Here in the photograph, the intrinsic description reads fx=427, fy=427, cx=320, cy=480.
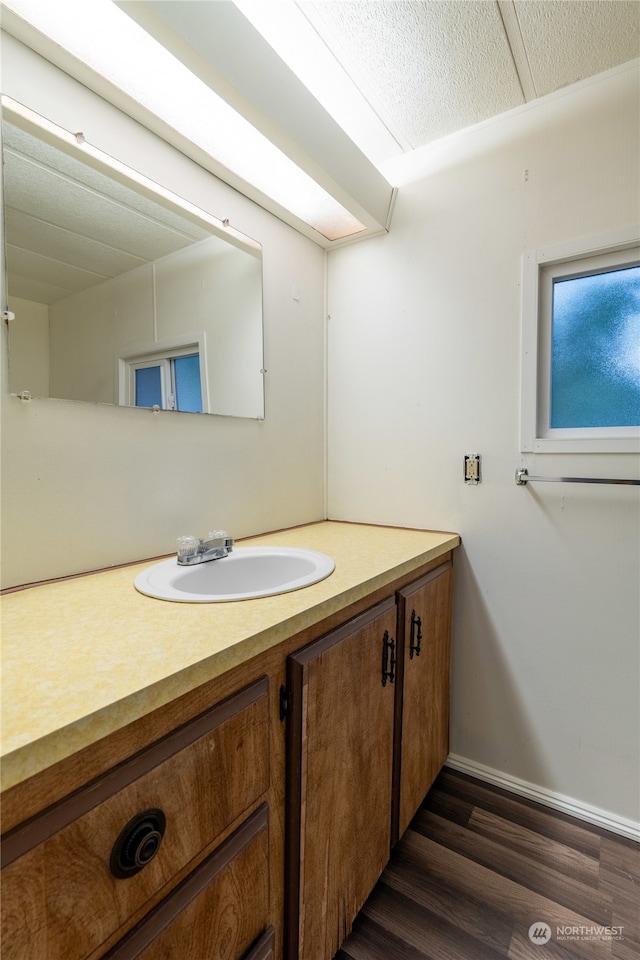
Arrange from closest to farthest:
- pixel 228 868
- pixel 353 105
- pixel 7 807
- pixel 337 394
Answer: pixel 7 807
pixel 228 868
pixel 353 105
pixel 337 394

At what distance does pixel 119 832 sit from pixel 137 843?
0.03m

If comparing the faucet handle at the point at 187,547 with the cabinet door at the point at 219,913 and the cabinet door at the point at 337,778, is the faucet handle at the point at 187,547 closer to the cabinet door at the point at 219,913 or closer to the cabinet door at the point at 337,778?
the cabinet door at the point at 337,778

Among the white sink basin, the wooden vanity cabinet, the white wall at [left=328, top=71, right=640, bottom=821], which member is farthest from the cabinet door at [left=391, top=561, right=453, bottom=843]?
the white sink basin

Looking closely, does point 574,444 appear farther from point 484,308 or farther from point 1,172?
point 1,172

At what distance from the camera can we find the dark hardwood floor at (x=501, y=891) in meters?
1.05

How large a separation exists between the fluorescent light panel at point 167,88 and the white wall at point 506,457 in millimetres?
474

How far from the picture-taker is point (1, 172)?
0.93 metres

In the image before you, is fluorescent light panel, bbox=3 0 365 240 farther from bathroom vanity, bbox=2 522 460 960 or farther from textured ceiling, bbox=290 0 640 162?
bathroom vanity, bbox=2 522 460 960

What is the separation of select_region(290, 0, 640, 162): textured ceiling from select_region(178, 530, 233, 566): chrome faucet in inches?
57.4

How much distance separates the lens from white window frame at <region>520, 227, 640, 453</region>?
1.36 metres

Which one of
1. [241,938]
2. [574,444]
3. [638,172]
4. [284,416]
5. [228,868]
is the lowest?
[241,938]

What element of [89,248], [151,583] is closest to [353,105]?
[89,248]

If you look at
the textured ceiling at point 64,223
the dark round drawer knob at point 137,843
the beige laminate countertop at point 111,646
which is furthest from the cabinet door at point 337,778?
the textured ceiling at point 64,223

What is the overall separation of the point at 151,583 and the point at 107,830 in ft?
1.71
